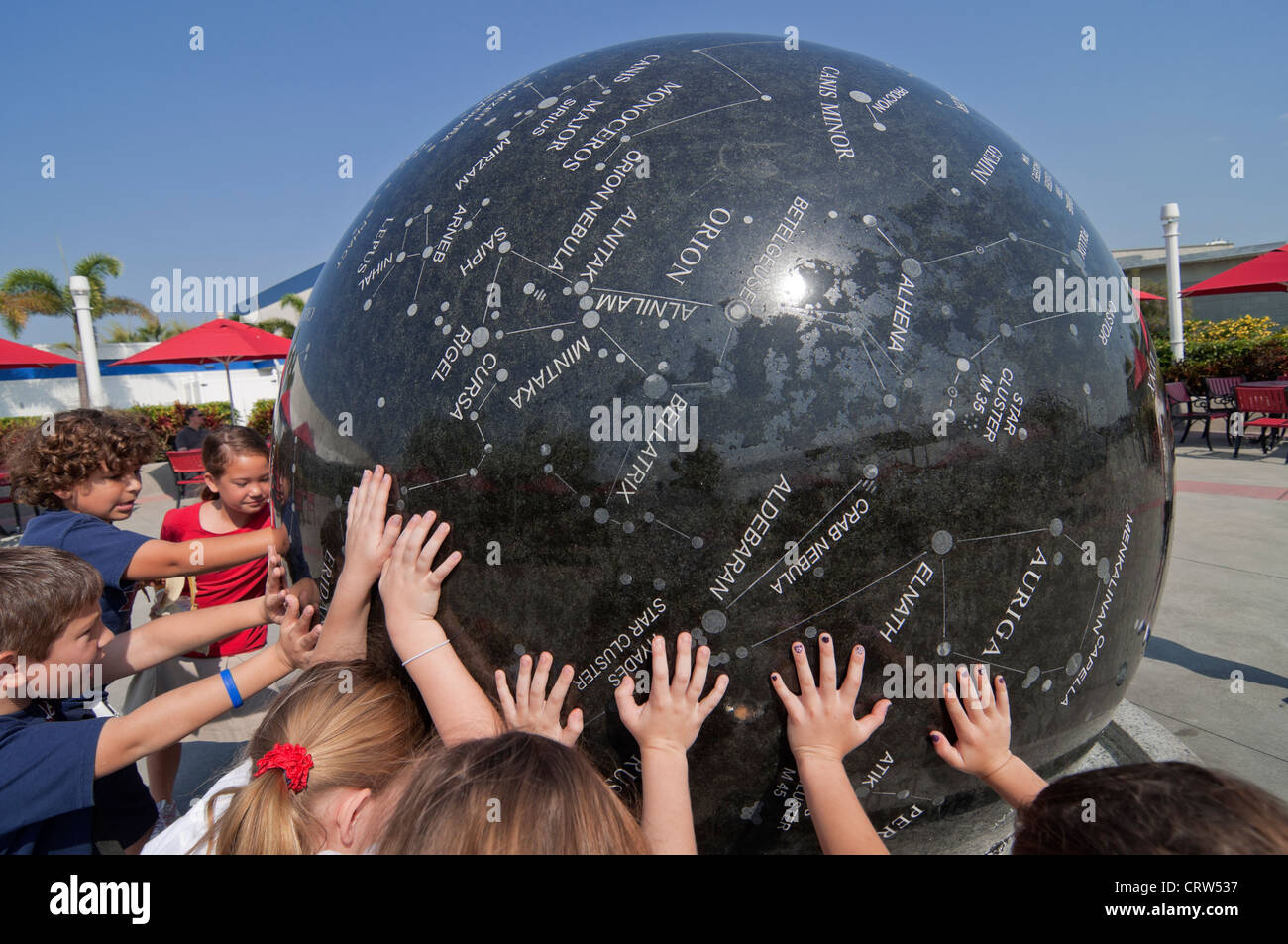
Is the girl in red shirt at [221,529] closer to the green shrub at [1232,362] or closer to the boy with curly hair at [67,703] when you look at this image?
the boy with curly hair at [67,703]

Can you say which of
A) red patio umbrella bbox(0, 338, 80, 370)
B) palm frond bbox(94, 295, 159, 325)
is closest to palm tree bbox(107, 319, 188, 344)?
palm frond bbox(94, 295, 159, 325)

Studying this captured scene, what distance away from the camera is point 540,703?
2.10 meters

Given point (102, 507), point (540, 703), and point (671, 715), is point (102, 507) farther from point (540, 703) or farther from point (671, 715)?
point (671, 715)

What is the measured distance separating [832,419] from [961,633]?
669 mm

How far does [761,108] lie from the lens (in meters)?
2.35

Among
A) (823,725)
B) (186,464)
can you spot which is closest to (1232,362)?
(823,725)

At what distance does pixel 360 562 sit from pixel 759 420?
117cm

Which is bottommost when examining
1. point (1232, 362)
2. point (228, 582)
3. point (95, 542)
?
point (228, 582)

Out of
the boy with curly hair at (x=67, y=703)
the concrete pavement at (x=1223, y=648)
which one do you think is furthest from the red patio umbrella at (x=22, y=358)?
the boy with curly hair at (x=67, y=703)

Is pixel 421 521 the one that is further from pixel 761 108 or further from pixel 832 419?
pixel 761 108

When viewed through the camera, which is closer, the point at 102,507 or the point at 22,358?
the point at 102,507
